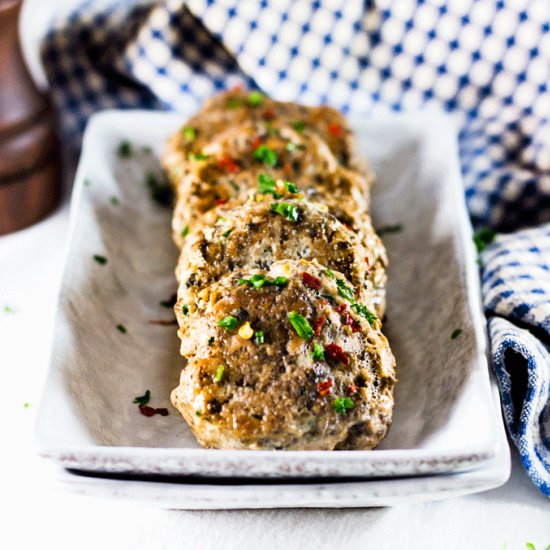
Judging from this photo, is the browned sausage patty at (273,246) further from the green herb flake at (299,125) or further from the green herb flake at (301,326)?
the green herb flake at (299,125)

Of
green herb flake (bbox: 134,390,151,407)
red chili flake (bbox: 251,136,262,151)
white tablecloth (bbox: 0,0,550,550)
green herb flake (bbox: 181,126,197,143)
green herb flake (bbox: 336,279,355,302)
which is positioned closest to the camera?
white tablecloth (bbox: 0,0,550,550)

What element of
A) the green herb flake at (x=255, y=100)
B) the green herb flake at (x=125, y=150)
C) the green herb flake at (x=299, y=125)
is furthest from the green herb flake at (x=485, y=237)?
the green herb flake at (x=125, y=150)

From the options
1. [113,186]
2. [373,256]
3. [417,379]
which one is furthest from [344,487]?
[113,186]

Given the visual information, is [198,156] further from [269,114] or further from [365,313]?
[365,313]

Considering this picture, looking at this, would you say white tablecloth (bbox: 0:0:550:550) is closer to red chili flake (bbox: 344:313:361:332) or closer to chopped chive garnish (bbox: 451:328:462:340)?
chopped chive garnish (bbox: 451:328:462:340)

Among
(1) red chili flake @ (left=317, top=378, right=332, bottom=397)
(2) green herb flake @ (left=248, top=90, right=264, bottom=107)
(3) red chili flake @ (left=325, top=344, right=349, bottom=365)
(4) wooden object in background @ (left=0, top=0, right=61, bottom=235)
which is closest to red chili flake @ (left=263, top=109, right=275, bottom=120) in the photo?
(2) green herb flake @ (left=248, top=90, right=264, bottom=107)

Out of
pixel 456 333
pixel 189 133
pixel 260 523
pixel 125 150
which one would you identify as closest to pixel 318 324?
pixel 260 523
